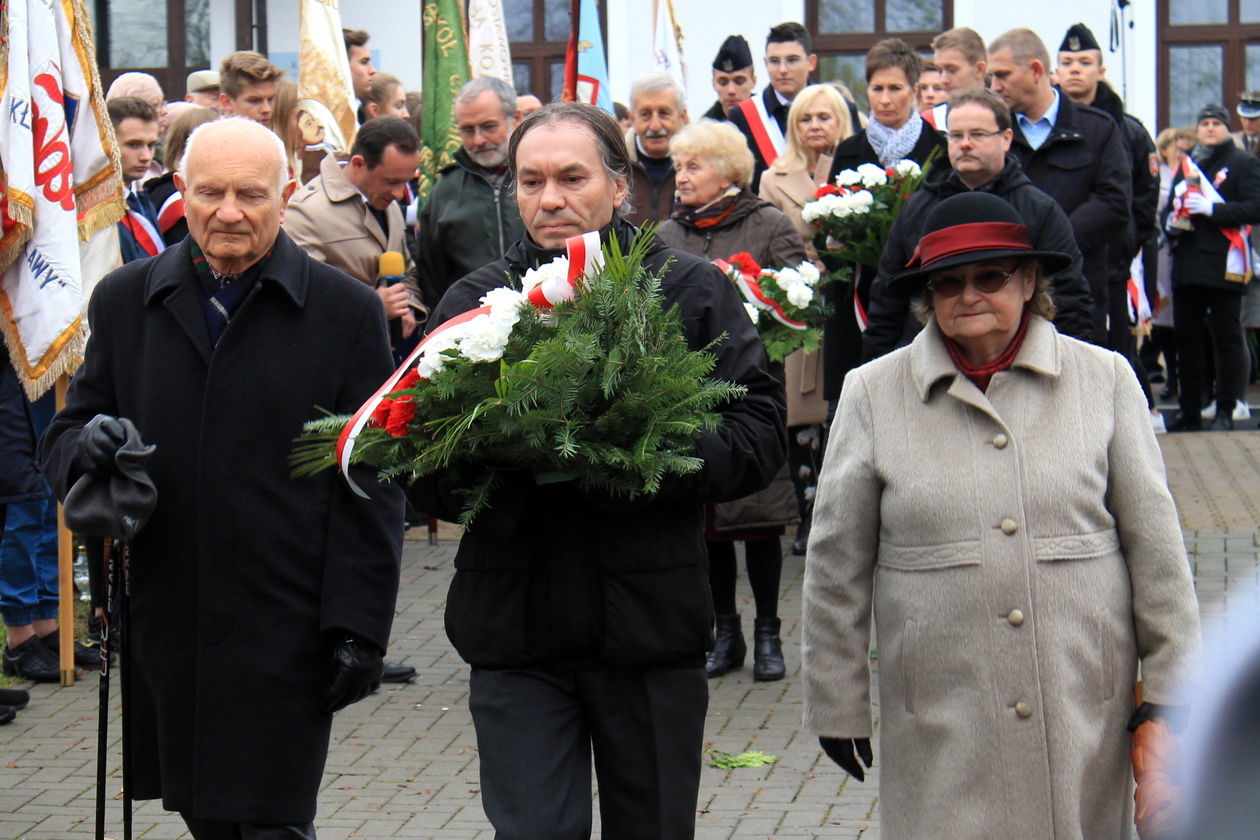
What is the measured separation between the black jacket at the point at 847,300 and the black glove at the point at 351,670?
201 inches

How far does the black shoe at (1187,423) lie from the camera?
43.9 ft

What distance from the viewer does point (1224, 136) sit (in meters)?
14.1

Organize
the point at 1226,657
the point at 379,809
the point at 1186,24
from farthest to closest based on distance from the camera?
the point at 1186,24
the point at 379,809
the point at 1226,657

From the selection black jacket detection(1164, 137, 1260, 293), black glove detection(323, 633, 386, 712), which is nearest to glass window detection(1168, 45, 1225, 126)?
black jacket detection(1164, 137, 1260, 293)

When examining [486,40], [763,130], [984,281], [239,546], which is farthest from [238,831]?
[486,40]

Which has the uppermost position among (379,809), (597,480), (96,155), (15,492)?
(96,155)

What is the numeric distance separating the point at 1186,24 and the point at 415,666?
1589cm

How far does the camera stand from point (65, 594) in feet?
24.2

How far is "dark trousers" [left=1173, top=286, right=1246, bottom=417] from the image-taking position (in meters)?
13.4

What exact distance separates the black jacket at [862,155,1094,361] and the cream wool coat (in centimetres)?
246

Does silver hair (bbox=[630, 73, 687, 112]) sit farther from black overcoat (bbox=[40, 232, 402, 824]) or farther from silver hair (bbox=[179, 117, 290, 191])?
black overcoat (bbox=[40, 232, 402, 824])

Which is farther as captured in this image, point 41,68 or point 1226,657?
point 41,68

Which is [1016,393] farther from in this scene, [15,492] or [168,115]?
[168,115]

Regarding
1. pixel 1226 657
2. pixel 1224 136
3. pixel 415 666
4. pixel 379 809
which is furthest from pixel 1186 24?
pixel 1226 657
